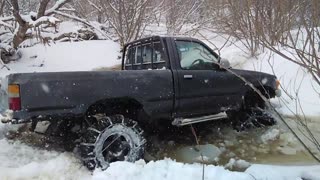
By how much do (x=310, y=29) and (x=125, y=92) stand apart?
2.76m

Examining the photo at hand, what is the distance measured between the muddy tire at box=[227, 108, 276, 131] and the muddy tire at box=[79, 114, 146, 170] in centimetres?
250

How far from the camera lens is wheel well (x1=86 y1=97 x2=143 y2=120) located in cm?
519

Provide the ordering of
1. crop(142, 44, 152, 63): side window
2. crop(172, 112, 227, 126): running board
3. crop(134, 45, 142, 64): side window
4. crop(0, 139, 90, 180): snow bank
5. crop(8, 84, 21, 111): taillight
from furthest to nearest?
crop(134, 45, 142, 64): side window, crop(142, 44, 152, 63): side window, crop(172, 112, 227, 126): running board, crop(0, 139, 90, 180): snow bank, crop(8, 84, 21, 111): taillight

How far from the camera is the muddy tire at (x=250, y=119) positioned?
7094mm

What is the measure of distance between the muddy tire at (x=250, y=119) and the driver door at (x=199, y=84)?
836 mm

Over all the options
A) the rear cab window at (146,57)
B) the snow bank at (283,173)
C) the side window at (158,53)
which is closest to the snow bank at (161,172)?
the snow bank at (283,173)

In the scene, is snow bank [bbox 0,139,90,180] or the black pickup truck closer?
the black pickup truck

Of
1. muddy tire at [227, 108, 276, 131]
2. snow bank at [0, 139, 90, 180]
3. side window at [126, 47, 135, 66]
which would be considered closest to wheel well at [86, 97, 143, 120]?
snow bank at [0, 139, 90, 180]

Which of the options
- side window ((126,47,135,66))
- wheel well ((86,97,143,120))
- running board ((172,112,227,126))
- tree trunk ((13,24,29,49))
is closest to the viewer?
wheel well ((86,97,143,120))

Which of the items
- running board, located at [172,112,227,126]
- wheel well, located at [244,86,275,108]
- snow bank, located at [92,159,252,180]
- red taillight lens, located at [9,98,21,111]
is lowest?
snow bank, located at [92,159,252,180]

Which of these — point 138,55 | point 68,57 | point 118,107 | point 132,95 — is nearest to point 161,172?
point 132,95

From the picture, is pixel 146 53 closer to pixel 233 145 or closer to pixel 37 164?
pixel 233 145

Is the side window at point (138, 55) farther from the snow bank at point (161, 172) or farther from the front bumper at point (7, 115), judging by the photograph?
the front bumper at point (7, 115)

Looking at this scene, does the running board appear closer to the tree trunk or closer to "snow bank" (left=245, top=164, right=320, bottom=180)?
"snow bank" (left=245, top=164, right=320, bottom=180)
